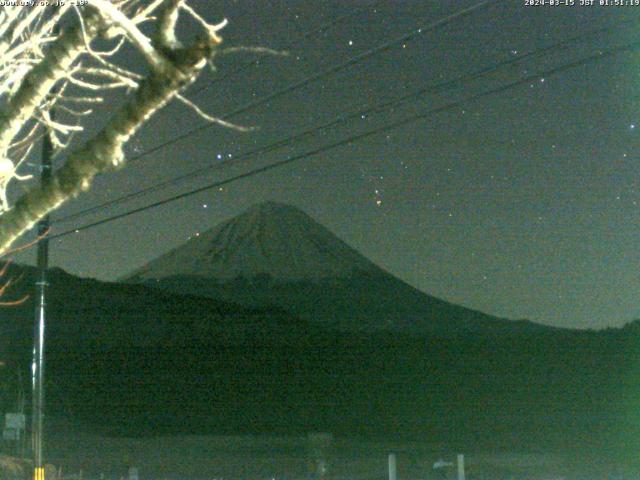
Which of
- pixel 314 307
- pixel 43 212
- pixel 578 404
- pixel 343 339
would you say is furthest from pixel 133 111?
pixel 314 307

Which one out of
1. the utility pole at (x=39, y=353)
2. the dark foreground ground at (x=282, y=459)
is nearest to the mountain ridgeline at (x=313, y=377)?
the dark foreground ground at (x=282, y=459)

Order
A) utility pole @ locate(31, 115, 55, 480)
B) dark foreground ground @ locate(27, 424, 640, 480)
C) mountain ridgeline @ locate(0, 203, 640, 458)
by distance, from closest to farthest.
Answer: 1. utility pole @ locate(31, 115, 55, 480)
2. dark foreground ground @ locate(27, 424, 640, 480)
3. mountain ridgeline @ locate(0, 203, 640, 458)

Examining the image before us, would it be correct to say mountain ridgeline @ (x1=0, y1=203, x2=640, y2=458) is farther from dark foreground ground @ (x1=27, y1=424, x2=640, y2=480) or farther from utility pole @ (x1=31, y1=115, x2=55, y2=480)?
utility pole @ (x1=31, y1=115, x2=55, y2=480)

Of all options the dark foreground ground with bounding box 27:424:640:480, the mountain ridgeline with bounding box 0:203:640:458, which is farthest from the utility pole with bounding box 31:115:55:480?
the mountain ridgeline with bounding box 0:203:640:458


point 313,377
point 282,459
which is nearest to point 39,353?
point 282,459

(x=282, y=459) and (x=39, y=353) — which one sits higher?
(x=39, y=353)

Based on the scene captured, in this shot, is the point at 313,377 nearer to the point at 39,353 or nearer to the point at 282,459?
the point at 282,459

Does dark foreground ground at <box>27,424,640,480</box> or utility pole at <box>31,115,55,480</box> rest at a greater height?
utility pole at <box>31,115,55,480</box>

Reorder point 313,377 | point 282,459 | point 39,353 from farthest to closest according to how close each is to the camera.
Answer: point 313,377
point 282,459
point 39,353

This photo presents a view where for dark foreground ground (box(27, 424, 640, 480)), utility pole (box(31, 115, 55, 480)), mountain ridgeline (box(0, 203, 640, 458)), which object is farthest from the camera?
mountain ridgeline (box(0, 203, 640, 458))

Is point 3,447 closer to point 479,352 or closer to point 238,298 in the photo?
point 479,352

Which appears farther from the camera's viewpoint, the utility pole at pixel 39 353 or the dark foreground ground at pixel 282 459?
the dark foreground ground at pixel 282 459

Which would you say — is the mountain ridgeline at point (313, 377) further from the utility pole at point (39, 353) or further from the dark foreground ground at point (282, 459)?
the utility pole at point (39, 353)
